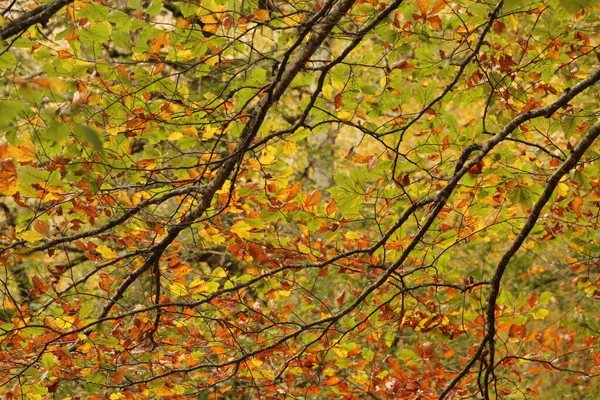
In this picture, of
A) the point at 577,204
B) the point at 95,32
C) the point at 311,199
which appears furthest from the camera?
the point at 577,204

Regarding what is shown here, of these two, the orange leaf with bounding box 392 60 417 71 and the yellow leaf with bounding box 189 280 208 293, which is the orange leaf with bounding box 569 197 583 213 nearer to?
the orange leaf with bounding box 392 60 417 71

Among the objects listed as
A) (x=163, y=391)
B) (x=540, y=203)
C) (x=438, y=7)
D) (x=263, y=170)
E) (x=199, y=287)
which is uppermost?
(x=438, y=7)

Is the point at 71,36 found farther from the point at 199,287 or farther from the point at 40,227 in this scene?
the point at 199,287

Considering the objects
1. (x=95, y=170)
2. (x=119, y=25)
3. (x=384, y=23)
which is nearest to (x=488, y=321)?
(x=384, y=23)

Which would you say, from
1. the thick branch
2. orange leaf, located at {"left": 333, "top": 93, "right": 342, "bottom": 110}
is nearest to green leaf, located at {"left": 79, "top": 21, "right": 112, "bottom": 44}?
the thick branch

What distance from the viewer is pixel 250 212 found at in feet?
11.9

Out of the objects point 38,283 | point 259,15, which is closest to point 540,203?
point 259,15

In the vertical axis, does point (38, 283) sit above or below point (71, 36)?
below

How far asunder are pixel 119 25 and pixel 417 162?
1.53 meters

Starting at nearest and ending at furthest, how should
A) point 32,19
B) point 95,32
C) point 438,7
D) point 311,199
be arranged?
point 32,19
point 95,32
point 438,7
point 311,199

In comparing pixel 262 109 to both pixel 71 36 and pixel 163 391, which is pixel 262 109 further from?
pixel 163 391

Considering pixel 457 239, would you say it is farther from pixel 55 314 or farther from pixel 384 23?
pixel 55 314

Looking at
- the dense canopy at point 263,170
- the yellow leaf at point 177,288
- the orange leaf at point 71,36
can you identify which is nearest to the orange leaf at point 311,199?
the dense canopy at point 263,170

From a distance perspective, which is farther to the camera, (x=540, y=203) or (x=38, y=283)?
(x=38, y=283)
